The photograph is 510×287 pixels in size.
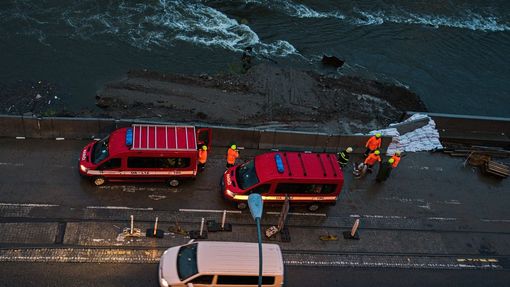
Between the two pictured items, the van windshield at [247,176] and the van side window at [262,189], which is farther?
the van windshield at [247,176]

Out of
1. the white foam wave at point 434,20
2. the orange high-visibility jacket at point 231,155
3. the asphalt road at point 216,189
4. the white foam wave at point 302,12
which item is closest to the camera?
the asphalt road at point 216,189

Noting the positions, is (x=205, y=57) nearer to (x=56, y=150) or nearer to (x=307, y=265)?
(x=56, y=150)

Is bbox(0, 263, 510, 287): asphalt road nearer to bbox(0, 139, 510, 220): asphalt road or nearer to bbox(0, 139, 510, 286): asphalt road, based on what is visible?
bbox(0, 139, 510, 286): asphalt road

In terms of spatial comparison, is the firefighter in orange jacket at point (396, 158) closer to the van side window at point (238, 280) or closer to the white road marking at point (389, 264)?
the white road marking at point (389, 264)

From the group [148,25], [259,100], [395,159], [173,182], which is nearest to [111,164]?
[173,182]

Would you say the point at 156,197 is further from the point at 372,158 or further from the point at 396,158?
the point at 396,158

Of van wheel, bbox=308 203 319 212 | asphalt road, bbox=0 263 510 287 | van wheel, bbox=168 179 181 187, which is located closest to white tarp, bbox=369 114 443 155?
van wheel, bbox=308 203 319 212

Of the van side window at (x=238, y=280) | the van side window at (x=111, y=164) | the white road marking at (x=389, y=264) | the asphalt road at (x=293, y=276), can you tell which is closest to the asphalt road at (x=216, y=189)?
the van side window at (x=111, y=164)
